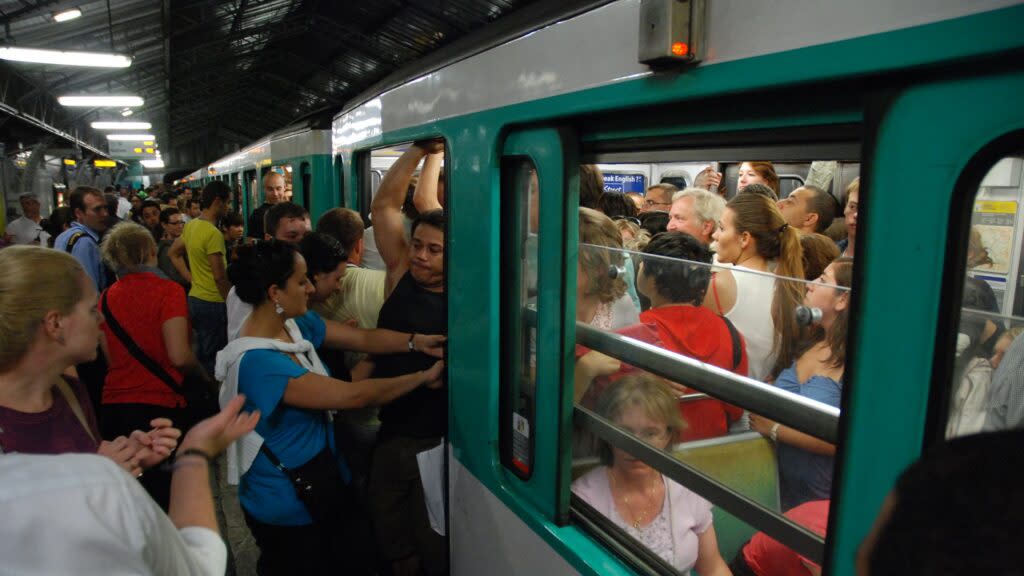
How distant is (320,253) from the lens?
123 inches

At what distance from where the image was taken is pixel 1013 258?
4.52ft

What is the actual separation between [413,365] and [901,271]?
221cm

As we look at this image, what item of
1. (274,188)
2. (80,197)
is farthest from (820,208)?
(274,188)

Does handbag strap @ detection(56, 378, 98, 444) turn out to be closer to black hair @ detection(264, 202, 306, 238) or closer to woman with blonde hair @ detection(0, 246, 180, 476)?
woman with blonde hair @ detection(0, 246, 180, 476)

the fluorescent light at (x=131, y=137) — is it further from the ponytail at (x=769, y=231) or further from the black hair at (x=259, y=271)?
the ponytail at (x=769, y=231)

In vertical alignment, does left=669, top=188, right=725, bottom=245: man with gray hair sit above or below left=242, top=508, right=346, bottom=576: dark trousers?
above

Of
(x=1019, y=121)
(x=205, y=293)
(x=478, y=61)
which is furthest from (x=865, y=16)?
(x=205, y=293)

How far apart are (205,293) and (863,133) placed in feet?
17.8

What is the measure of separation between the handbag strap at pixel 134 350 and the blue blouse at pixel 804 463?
2944 millimetres

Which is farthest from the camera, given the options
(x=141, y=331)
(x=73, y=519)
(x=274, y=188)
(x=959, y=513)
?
(x=274, y=188)

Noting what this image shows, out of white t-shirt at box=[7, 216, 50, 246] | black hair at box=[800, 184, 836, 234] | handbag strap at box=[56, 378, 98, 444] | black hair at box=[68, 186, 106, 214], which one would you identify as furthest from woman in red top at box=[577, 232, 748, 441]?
white t-shirt at box=[7, 216, 50, 246]

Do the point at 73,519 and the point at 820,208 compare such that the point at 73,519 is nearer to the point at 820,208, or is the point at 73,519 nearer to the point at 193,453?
the point at 193,453

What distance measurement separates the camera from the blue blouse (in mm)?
1659

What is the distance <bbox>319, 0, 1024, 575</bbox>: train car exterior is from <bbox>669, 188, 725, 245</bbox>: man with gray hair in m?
1.50
